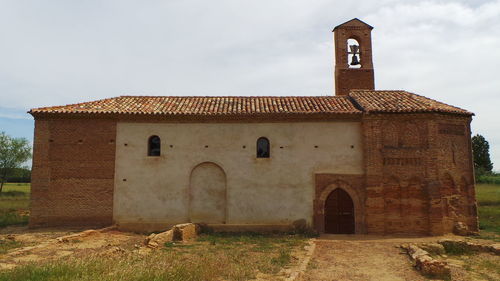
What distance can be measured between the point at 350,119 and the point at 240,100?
5281 millimetres

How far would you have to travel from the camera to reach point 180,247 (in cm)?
1105

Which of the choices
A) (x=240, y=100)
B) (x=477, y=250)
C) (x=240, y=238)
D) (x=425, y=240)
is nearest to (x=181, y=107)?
(x=240, y=100)

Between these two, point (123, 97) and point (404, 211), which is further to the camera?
point (123, 97)

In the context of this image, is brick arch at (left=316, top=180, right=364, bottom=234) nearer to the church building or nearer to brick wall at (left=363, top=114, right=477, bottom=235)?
the church building

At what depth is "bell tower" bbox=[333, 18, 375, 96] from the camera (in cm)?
1838

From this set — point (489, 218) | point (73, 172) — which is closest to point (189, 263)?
point (73, 172)

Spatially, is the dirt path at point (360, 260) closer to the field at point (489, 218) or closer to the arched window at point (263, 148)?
the field at point (489, 218)

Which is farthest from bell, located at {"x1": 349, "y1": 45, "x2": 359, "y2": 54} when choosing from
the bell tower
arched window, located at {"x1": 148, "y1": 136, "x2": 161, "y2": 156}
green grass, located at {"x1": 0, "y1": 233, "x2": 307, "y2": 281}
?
arched window, located at {"x1": 148, "y1": 136, "x2": 161, "y2": 156}

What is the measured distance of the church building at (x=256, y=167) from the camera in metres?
14.2

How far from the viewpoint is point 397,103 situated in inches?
602

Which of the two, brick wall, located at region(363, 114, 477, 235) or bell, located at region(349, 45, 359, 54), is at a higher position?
Result: bell, located at region(349, 45, 359, 54)

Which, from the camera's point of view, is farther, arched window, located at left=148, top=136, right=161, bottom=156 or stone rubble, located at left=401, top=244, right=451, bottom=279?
arched window, located at left=148, top=136, right=161, bottom=156

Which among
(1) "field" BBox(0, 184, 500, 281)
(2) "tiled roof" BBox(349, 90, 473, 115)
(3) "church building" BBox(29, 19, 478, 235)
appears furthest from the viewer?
(2) "tiled roof" BBox(349, 90, 473, 115)

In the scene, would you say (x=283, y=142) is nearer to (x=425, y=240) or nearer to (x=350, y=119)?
(x=350, y=119)
